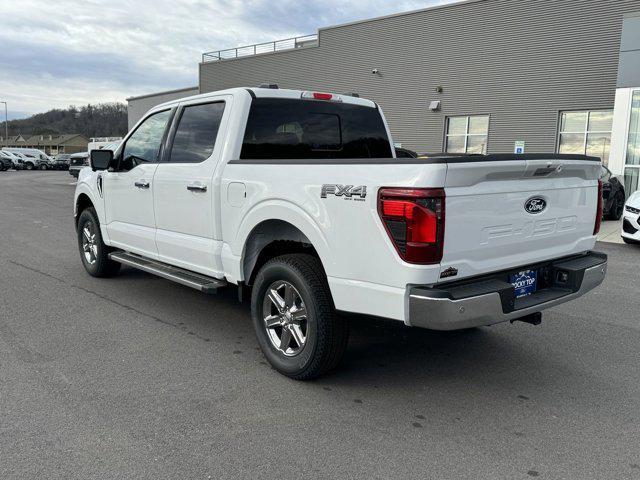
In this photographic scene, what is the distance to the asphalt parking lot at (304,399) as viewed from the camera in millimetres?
2928

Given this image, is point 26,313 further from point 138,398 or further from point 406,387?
point 406,387

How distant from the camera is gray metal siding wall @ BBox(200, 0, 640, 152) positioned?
1950 cm

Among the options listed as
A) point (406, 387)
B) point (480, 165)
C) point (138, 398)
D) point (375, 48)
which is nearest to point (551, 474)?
point (406, 387)

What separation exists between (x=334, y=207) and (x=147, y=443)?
5.60ft

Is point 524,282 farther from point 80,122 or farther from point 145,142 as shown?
point 80,122

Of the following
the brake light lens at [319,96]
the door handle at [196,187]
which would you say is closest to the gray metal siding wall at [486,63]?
the brake light lens at [319,96]

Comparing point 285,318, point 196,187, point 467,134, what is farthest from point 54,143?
point 285,318

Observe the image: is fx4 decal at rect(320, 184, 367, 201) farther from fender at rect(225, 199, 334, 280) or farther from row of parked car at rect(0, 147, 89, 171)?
row of parked car at rect(0, 147, 89, 171)

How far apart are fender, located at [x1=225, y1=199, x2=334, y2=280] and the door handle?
53 cm

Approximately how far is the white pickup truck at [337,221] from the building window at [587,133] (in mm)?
16837

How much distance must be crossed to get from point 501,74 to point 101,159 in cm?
1906

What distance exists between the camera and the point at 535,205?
3.68 meters

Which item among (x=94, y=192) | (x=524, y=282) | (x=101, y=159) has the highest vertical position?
(x=101, y=159)

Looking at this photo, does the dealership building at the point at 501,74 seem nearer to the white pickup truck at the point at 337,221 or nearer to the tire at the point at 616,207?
the tire at the point at 616,207
